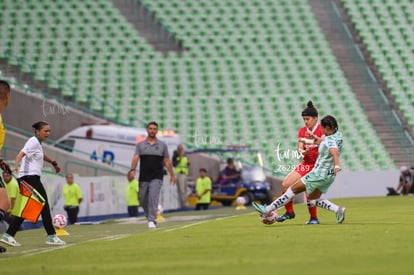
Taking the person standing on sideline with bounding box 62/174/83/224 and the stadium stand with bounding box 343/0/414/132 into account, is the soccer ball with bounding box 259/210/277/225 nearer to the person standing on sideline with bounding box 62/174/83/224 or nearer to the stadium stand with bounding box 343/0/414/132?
the person standing on sideline with bounding box 62/174/83/224

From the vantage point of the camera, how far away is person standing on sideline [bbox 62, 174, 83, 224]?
28609mm

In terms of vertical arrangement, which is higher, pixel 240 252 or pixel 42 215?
pixel 42 215

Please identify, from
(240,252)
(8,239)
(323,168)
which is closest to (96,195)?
(323,168)

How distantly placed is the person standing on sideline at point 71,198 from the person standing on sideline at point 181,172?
889 cm

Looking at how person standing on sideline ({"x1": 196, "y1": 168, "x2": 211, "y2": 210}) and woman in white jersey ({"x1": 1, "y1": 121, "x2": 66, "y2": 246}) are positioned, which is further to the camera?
person standing on sideline ({"x1": 196, "y1": 168, "x2": 211, "y2": 210})

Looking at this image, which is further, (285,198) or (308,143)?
(308,143)

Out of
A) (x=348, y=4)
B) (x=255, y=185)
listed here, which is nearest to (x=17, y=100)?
(x=255, y=185)

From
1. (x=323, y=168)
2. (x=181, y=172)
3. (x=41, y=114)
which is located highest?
(x=41, y=114)

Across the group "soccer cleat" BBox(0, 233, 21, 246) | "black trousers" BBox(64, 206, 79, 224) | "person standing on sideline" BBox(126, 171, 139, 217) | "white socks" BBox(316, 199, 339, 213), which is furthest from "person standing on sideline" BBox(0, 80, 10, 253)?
"person standing on sideline" BBox(126, 171, 139, 217)

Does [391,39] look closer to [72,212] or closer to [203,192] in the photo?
[203,192]

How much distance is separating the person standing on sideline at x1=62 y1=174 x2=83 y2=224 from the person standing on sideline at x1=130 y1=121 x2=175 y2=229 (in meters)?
6.76

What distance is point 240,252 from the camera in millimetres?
12430

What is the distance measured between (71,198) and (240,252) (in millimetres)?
16696

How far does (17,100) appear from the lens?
3941 centimetres
